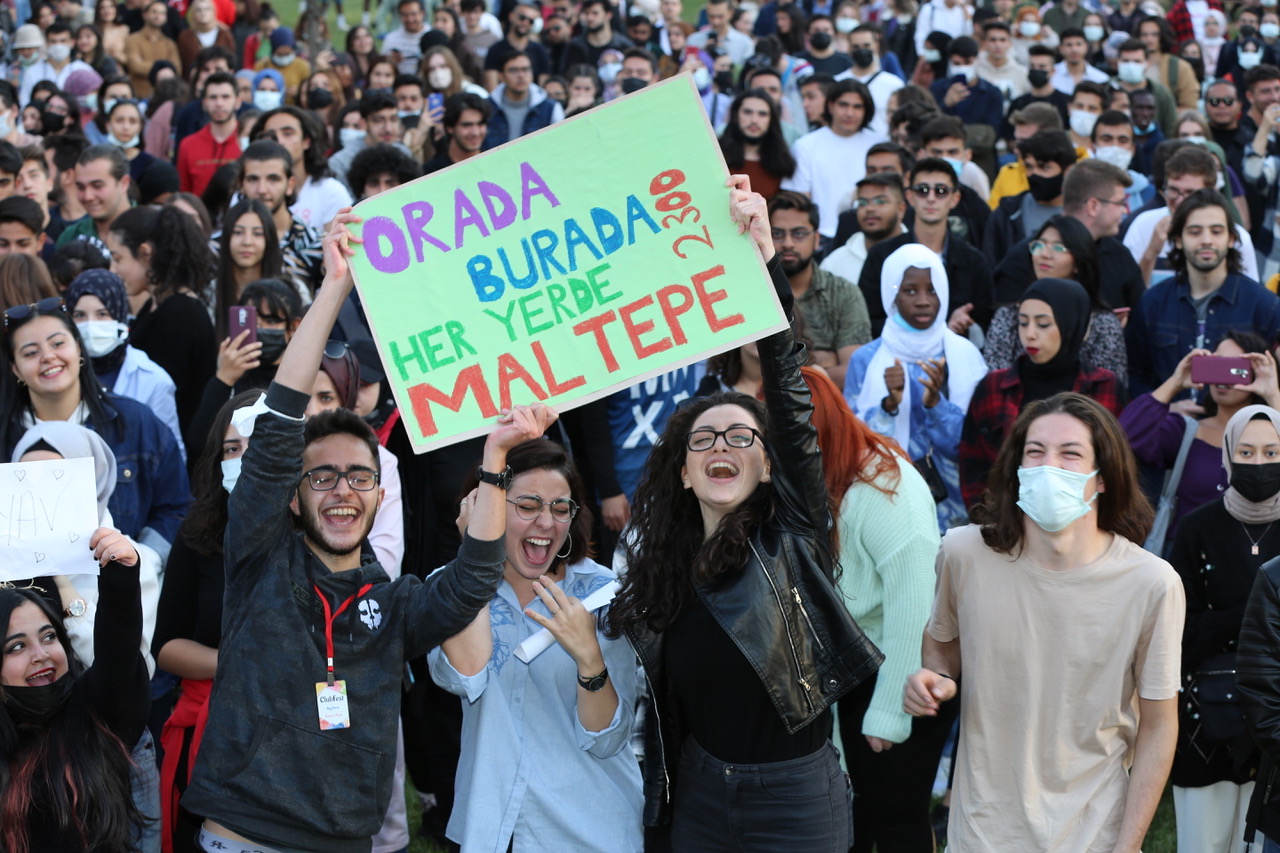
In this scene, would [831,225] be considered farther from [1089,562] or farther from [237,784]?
[237,784]

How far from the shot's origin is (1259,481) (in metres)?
5.20

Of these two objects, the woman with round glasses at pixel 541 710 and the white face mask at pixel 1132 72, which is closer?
the woman with round glasses at pixel 541 710

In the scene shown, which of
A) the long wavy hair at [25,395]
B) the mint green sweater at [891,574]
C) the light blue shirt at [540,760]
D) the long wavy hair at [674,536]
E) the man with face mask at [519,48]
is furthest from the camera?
the man with face mask at [519,48]

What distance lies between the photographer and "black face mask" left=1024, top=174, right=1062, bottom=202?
372 inches

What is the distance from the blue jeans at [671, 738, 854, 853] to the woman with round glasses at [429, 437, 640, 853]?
306mm

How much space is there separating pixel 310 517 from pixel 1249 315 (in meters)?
5.00

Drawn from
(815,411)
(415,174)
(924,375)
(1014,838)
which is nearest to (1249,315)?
(924,375)

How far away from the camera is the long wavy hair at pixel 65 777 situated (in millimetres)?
4059

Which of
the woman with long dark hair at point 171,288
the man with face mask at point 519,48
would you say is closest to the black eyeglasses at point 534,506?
the woman with long dark hair at point 171,288

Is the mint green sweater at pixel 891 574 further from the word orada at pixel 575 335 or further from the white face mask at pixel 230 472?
the white face mask at pixel 230 472

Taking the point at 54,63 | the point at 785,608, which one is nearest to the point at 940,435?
the point at 785,608

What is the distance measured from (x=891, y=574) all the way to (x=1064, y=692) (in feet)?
2.59

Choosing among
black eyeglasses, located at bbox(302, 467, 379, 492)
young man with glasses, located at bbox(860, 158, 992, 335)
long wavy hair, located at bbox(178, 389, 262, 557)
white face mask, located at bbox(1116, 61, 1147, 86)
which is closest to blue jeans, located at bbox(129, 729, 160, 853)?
long wavy hair, located at bbox(178, 389, 262, 557)

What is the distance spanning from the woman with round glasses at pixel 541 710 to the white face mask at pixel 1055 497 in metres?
1.21
